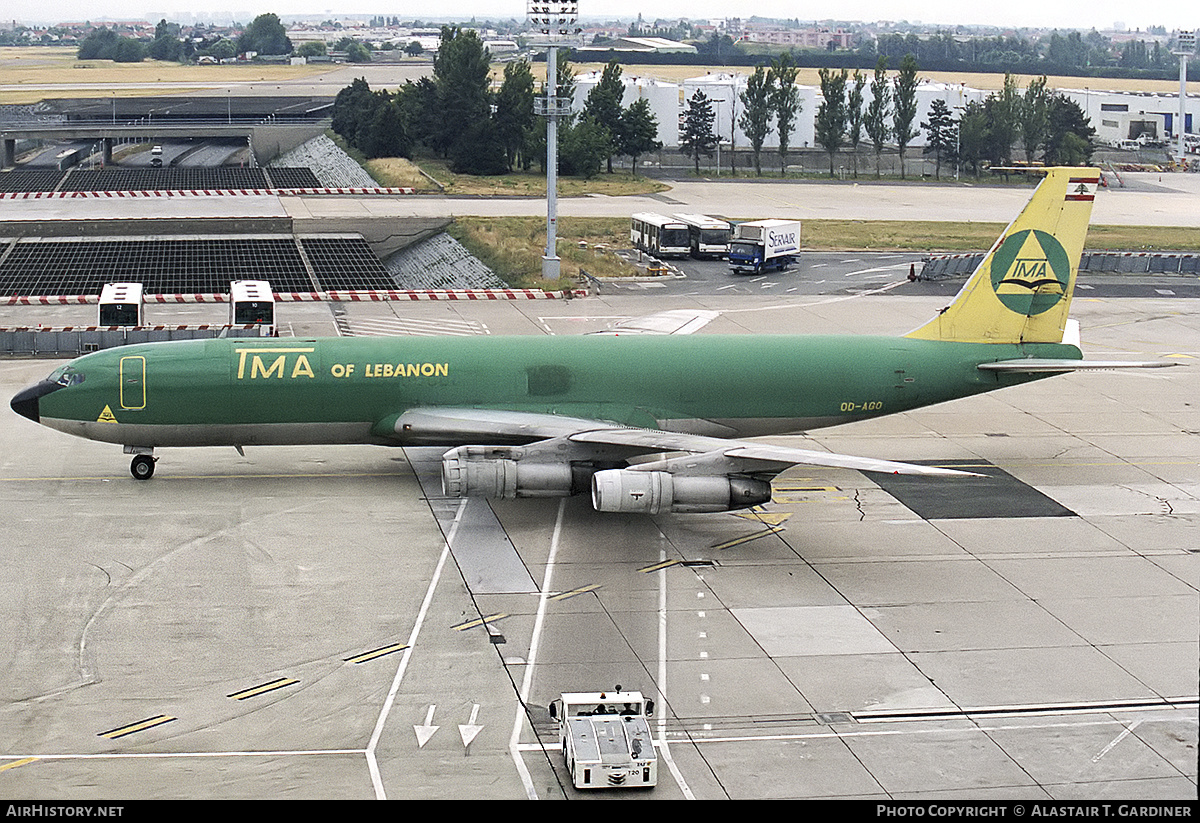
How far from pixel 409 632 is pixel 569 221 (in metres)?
72.7

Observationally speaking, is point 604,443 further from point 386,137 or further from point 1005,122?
point 1005,122

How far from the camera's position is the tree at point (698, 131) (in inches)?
6127

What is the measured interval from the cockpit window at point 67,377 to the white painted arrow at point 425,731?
19.6 meters

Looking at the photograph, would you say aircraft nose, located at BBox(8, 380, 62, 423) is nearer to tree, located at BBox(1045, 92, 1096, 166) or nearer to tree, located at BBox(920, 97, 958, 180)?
tree, located at BBox(920, 97, 958, 180)

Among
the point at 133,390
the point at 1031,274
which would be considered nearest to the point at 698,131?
the point at 1031,274

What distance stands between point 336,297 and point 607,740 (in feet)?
171

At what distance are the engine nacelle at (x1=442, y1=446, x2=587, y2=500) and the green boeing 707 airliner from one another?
5 cm

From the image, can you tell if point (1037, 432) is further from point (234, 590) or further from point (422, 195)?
point (422, 195)

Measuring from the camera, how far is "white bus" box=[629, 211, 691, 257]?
90.1 m

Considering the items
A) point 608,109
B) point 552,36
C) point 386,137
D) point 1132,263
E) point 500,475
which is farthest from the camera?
point 608,109

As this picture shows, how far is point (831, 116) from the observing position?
152250 millimetres

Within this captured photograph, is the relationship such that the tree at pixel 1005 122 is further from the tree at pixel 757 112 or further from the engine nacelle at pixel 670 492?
the engine nacelle at pixel 670 492

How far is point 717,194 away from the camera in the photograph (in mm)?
125062
